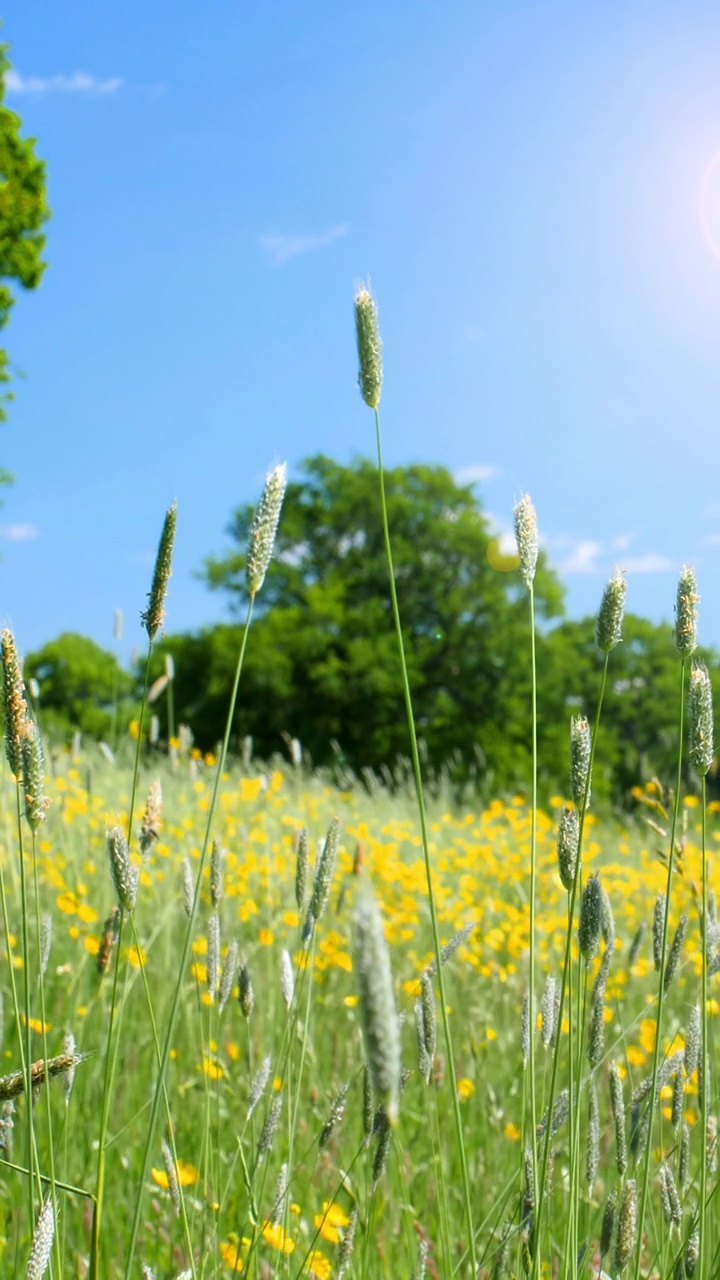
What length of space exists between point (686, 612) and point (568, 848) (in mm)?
322

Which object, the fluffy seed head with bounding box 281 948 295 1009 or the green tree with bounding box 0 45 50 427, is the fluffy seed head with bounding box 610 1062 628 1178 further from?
the green tree with bounding box 0 45 50 427

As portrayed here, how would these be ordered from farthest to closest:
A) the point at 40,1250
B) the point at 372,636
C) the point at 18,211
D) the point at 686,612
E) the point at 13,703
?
the point at 372,636 → the point at 18,211 → the point at 686,612 → the point at 13,703 → the point at 40,1250

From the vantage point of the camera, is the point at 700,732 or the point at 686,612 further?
the point at 686,612

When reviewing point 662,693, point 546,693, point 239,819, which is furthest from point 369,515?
point 239,819

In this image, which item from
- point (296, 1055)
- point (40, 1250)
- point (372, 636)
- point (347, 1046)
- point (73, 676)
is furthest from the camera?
point (73, 676)

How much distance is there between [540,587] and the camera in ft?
87.1

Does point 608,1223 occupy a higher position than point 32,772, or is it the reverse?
point 32,772

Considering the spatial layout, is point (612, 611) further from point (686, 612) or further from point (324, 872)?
point (324, 872)

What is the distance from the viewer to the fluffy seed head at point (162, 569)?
113 centimetres

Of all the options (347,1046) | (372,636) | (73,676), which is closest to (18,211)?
(372,636)

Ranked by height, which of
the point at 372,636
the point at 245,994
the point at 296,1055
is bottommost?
the point at 296,1055

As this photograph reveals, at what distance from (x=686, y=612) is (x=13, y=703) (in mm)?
775

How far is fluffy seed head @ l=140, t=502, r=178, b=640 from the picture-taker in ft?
3.72

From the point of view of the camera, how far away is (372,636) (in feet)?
85.1
